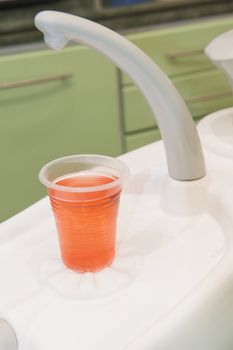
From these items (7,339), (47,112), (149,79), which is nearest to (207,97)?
(47,112)

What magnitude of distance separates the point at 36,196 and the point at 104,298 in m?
1.07

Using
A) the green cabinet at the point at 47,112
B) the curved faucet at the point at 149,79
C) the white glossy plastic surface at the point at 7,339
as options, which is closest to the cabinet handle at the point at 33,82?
the green cabinet at the point at 47,112

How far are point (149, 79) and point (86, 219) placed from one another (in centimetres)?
17

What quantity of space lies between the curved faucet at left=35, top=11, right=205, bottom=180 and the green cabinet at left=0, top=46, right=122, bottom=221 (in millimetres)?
864

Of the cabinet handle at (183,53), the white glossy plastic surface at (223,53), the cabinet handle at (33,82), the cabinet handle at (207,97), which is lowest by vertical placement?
the cabinet handle at (207,97)

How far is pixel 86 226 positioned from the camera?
0.58 m

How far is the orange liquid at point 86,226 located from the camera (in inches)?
22.4

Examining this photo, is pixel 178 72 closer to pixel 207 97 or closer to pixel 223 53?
pixel 207 97

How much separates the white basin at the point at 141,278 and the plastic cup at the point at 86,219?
0.6 inches

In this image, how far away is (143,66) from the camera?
607mm

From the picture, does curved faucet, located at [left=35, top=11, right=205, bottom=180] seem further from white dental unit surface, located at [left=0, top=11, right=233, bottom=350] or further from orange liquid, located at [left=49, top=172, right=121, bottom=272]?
orange liquid, located at [left=49, top=172, right=121, bottom=272]

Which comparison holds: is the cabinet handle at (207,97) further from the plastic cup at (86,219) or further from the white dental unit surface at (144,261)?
the plastic cup at (86,219)

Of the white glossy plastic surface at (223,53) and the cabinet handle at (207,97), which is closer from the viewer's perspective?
the white glossy plastic surface at (223,53)

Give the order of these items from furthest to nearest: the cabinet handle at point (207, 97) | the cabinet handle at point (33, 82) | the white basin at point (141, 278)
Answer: the cabinet handle at point (207, 97) → the cabinet handle at point (33, 82) → the white basin at point (141, 278)
